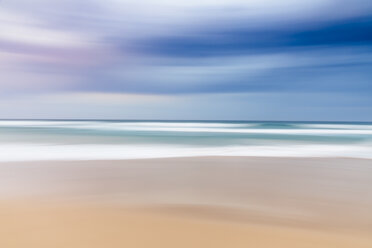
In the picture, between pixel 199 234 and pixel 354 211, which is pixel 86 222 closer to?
pixel 199 234

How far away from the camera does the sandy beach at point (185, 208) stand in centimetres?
268

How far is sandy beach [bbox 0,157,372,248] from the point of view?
2.68 meters

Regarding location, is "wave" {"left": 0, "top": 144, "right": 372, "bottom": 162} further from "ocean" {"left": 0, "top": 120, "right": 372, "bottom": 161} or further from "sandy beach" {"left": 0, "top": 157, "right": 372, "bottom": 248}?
"sandy beach" {"left": 0, "top": 157, "right": 372, "bottom": 248}

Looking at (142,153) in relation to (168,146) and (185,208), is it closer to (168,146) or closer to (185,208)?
(168,146)

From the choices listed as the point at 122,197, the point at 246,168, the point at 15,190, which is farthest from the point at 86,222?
the point at 246,168

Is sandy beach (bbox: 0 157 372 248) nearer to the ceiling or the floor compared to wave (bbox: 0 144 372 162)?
nearer to the floor

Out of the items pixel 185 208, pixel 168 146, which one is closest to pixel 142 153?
pixel 168 146

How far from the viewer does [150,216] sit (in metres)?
3.32

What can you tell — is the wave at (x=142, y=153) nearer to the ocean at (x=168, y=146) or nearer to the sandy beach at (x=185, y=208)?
the ocean at (x=168, y=146)

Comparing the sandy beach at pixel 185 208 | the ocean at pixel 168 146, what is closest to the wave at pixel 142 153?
the ocean at pixel 168 146

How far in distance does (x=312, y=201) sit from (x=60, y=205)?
2604 mm

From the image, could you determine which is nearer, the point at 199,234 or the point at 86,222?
the point at 199,234

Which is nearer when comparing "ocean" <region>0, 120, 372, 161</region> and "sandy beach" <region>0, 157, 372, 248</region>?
"sandy beach" <region>0, 157, 372, 248</region>

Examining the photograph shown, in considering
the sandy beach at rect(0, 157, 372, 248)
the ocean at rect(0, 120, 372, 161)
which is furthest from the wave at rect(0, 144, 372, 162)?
the sandy beach at rect(0, 157, 372, 248)
